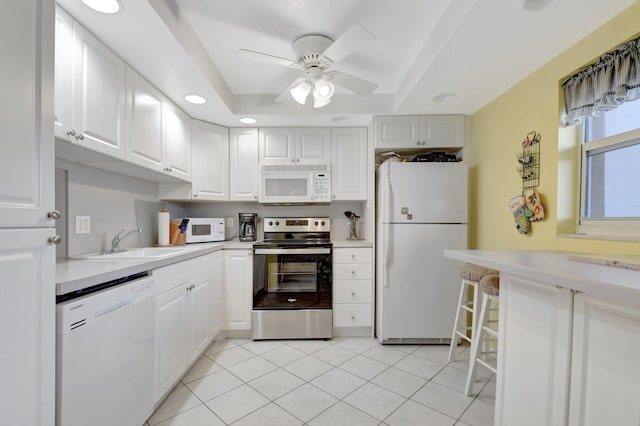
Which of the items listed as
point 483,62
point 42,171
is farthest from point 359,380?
point 483,62

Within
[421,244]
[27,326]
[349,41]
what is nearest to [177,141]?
[349,41]

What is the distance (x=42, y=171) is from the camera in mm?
845

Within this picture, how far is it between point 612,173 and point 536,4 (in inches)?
39.7

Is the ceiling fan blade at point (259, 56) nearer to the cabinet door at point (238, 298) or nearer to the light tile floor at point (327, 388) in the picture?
the cabinet door at point (238, 298)

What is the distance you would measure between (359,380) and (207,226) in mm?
1956

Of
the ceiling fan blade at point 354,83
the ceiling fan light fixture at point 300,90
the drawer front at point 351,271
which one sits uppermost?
the ceiling fan blade at point 354,83

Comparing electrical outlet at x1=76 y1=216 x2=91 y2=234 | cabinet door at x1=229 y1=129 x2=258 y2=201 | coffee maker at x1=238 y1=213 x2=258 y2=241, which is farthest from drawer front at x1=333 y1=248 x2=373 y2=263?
electrical outlet at x1=76 y1=216 x2=91 y2=234

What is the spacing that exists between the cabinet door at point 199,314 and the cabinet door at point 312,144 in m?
1.49

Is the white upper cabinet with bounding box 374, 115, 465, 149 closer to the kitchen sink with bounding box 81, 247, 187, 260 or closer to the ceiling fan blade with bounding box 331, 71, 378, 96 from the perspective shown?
the ceiling fan blade with bounding box 331, 71, 378, 96

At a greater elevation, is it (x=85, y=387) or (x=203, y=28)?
(x=203, y=28)

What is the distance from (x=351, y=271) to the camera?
2539 millimetres

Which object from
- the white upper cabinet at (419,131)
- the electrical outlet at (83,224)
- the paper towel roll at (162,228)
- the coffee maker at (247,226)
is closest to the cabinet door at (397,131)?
the white upper cabinet at (419,131)

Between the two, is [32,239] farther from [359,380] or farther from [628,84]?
[628,84]

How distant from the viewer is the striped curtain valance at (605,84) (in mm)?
1260
